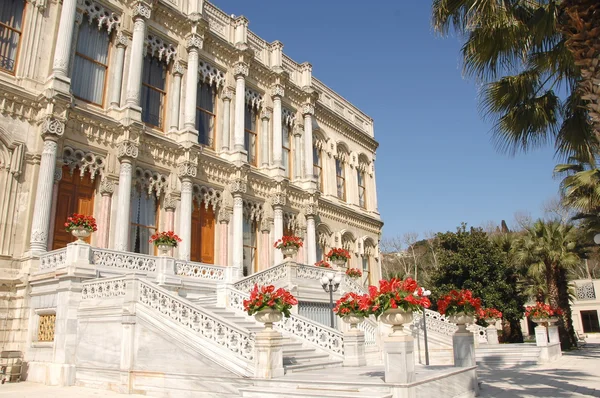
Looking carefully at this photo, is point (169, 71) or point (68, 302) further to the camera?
point (169, 71)

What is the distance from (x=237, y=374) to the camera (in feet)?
33.8

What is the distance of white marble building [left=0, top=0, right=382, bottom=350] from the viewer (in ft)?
49.2

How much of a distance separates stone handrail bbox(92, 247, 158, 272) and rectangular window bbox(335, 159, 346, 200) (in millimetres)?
17585

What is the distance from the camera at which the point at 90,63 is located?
18031 millimetres

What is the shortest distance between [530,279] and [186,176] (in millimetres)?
24741

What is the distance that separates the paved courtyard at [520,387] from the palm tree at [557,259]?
41.4ft

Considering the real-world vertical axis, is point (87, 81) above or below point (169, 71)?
below

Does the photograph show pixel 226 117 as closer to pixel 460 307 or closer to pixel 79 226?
pixel 79 226

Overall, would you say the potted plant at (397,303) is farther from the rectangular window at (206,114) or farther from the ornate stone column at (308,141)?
the ornate stone column at (308,141)

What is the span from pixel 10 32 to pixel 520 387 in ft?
58.7

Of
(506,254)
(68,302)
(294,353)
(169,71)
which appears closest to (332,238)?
(506,254)

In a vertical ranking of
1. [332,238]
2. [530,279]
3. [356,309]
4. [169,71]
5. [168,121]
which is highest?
[169,71]

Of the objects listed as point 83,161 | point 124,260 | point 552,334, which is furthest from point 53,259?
point 552,334

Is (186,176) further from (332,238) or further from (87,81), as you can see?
(332,238)
